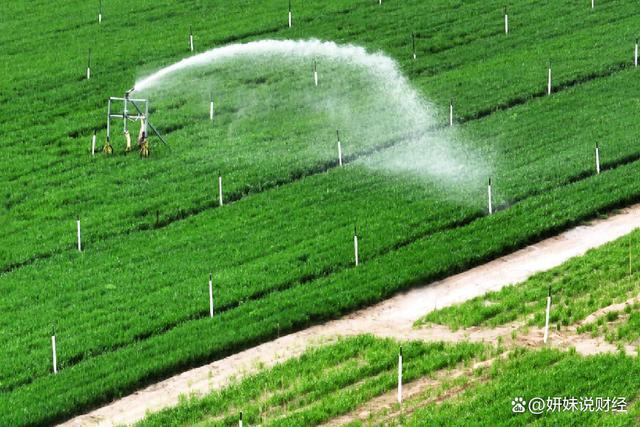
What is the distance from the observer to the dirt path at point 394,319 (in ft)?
121

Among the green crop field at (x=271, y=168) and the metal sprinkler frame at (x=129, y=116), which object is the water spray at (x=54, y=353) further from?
the metal sprinkler frame at (x=129, y=116)

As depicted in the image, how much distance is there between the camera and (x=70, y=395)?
36875 mm

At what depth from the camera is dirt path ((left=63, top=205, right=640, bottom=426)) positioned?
121 feet

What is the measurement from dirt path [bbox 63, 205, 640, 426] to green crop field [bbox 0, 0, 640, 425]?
18.1 inches

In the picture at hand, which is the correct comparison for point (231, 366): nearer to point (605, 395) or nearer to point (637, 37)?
point (605, 395)

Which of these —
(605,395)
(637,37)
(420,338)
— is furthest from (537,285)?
(637,37)

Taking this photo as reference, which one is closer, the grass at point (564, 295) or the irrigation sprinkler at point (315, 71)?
the grass at point (564, 295)

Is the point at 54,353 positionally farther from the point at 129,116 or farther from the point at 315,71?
the point at 315,71

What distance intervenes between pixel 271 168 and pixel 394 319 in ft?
42.2

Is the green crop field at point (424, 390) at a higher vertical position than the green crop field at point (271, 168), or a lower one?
lower

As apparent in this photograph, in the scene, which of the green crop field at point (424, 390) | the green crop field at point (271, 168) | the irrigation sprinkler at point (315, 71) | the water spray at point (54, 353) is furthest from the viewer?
the irrigation sprinkler at point (315, 71)

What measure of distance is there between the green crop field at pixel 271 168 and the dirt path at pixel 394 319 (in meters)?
0.46

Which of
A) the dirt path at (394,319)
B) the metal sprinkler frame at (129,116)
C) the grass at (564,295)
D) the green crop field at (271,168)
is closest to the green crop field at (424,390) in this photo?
the dirt path at (394,319)

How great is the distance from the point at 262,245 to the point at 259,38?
23.0 meters
